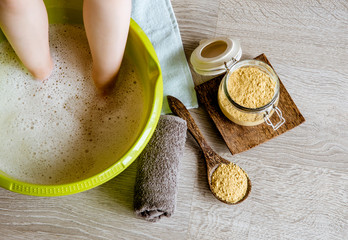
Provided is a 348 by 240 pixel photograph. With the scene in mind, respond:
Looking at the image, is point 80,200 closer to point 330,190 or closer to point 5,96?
point 5,96

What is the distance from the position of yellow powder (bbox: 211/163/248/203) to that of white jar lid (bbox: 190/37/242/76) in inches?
6.8

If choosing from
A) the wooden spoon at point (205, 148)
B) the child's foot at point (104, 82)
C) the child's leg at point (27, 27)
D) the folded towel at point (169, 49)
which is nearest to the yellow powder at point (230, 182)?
the wooden spoon at point (205, 148)

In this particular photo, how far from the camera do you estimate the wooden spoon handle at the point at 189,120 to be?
648 mm

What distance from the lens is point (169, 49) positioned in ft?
2.23

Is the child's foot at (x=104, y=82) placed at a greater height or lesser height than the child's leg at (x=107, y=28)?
lesser

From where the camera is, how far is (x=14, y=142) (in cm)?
59

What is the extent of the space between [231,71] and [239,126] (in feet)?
0.33

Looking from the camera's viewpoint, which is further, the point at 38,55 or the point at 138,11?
the point at 138,11

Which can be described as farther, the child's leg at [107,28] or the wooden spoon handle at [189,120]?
the wooden spoon handle at [189,120]

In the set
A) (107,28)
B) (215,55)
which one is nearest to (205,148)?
(215,55)

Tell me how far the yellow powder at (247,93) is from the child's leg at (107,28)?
0.21m

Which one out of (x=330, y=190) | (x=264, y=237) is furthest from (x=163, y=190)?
(x=330, y=190)

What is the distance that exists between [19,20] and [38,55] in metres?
0.09

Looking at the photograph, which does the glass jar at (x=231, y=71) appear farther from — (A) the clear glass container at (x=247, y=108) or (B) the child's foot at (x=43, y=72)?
(B) the child's foot at (x=43, y=72)
